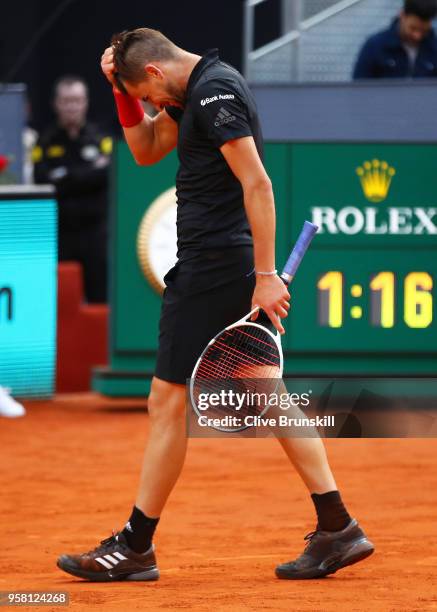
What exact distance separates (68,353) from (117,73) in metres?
5.70

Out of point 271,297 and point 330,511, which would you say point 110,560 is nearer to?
point 330,511

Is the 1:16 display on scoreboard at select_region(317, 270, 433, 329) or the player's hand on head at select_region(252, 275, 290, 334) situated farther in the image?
the 1:16 display on scoreboard at select_region(317, 270, 433, 329)

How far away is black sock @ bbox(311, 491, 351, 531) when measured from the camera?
4988 millimetres

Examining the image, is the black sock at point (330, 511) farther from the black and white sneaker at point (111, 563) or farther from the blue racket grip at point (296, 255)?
the blue racket grip at point (296, 255)

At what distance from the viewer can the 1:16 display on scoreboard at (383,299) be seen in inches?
358

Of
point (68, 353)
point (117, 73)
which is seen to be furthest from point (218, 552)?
point (68, 353)

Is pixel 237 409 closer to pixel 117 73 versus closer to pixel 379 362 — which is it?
pixel 117 73

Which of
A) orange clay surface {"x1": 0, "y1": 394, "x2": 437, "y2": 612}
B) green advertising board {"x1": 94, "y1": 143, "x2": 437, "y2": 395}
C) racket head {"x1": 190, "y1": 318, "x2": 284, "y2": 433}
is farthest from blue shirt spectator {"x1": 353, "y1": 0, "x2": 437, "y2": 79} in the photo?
racket head {"x1": 190, "y1": 318, "x2": 284, "y2": 433}

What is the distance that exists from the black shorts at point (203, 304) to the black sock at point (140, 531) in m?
0.46

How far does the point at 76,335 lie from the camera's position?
34.6 feet

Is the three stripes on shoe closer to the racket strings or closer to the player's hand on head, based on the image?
the racket strings

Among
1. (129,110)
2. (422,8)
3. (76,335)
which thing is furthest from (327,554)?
(76,335)

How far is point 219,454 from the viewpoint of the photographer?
314 inches

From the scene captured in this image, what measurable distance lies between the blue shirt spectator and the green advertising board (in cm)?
101
